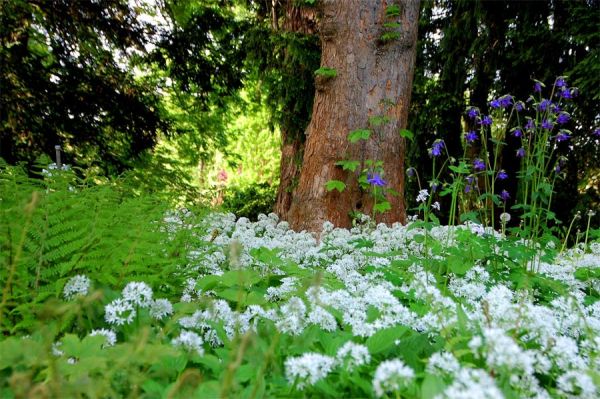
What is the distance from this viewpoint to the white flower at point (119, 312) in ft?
4.67

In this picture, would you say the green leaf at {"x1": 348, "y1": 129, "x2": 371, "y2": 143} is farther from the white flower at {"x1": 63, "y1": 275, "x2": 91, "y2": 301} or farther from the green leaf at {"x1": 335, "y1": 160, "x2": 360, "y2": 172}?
the white flower at {"x1": 63, "y1": 275, "x2": 91, "y2": 301}

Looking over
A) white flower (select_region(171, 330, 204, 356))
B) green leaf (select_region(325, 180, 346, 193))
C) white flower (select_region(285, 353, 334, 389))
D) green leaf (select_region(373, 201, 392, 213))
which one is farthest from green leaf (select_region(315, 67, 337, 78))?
white flower (select_region(285, 353, 334, 389))

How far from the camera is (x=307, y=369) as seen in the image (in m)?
1.12

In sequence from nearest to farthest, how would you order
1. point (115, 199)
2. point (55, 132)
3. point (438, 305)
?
point (438, 305)
point (115, 199)
point (55, 132)

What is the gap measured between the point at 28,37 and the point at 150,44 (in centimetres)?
194

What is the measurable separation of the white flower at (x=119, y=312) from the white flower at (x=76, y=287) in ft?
0.41

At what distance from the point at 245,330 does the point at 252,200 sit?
752 centimetres

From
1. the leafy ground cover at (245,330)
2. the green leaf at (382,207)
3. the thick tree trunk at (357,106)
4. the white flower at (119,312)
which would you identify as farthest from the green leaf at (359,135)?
the white flower at (119,312)

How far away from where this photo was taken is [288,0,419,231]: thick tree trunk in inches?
193

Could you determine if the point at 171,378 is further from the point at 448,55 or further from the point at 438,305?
the point at 448,55

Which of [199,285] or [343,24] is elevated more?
[343,24]

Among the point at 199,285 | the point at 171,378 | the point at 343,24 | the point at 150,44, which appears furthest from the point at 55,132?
the point at 171,378

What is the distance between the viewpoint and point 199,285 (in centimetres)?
199

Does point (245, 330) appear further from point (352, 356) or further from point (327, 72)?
point (327, 72)
